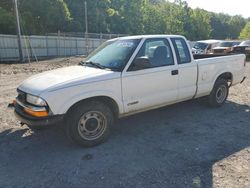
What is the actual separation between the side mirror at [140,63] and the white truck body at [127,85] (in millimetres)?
77

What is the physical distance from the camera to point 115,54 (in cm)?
514

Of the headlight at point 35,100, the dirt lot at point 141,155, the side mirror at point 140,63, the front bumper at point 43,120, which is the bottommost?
the dirt lot at point 141,155

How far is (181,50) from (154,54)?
803 millimetres

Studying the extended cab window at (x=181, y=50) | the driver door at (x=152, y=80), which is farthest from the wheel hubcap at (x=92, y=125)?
the extended cab window at (x=181, y=50)

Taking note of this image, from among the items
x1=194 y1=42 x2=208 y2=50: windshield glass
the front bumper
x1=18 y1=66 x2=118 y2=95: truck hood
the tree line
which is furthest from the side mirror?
the tree line

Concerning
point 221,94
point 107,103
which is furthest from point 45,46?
point 107,103

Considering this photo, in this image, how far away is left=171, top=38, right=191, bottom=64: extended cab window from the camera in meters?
5.68

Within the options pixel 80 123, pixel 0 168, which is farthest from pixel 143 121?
pixel 0 168

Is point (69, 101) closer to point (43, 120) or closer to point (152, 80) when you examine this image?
point (43, 120)

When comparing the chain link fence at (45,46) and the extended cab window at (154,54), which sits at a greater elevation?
the extended cab window at (154,54)

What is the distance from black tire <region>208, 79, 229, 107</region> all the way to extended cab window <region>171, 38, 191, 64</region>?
1356mm

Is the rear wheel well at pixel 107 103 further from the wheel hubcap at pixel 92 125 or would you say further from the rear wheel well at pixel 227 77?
the rear wheel well at pixel 227 77

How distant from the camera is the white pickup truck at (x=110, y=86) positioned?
4.23 m

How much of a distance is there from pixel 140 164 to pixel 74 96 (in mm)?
1479
